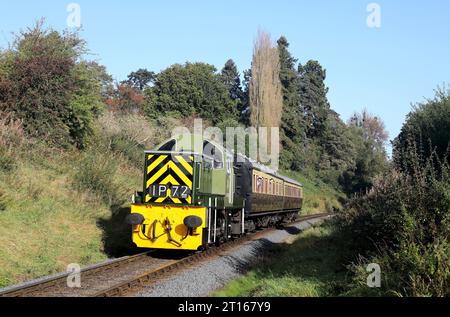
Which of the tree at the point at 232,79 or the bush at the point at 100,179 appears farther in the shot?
the tree at the point at 232,79

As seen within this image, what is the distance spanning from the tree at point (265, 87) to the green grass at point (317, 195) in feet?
22.1

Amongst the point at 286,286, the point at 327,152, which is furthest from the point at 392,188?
the point at 327,152

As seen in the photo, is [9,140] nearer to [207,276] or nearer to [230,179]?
[230,179]

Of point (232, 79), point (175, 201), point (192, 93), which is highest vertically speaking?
point (232, 79)

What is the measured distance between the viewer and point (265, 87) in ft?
169

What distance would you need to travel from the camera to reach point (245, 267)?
1331 cm

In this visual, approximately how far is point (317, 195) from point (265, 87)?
13.5 m

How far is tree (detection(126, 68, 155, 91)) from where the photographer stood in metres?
85.2

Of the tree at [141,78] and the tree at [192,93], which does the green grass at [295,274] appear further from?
the tree at [141,78]

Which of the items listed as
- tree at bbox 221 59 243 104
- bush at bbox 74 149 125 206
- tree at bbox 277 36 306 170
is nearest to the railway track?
bush at bbox 74 149 125 206

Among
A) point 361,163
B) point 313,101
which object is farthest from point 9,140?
point 313,101

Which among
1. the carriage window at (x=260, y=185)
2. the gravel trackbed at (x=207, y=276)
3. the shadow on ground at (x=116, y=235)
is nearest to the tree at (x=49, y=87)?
the shadow on ground at (x=116, y=235)

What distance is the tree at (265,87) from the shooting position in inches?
2016

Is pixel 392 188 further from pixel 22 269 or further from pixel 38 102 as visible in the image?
pixel 38 102
